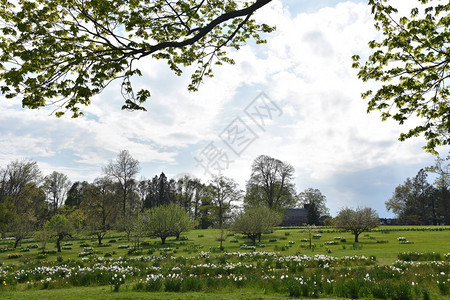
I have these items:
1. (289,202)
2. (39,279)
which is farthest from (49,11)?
(289,202)

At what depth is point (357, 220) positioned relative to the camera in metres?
29.1

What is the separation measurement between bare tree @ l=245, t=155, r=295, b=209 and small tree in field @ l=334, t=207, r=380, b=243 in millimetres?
23375

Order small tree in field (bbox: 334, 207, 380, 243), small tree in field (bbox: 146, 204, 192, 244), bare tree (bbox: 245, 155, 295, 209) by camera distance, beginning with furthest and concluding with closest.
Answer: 1. bare tree (bbox: 245, 155, 295, 209)
2. small tree in field (bbox: 146, 204, 192, 244)
3. small tree in field (bbox: 334, 207, 380, 243)

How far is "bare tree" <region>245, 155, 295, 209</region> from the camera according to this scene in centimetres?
5412

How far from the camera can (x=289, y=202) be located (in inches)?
2174

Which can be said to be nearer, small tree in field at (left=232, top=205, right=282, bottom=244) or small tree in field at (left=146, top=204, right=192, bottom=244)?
small tree in field at (left=232, top=205, right=282, bottom=244)

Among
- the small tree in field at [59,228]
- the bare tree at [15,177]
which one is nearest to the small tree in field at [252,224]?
the small tree in field at [59,228]

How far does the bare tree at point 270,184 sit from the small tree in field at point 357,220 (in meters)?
23.4

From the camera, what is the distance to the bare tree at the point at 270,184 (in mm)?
54125

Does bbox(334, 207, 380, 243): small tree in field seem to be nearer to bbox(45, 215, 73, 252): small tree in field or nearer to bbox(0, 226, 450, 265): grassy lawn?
bbox(0, 226, 450, 265): grassy lawn

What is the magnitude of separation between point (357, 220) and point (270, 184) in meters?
25.4

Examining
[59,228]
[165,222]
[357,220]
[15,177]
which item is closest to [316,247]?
[357,220]

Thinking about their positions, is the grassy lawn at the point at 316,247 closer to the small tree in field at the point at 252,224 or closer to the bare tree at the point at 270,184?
the small tree in field at the point at 252,224

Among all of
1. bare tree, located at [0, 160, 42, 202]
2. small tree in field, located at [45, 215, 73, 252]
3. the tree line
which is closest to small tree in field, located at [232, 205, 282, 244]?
the tree line
